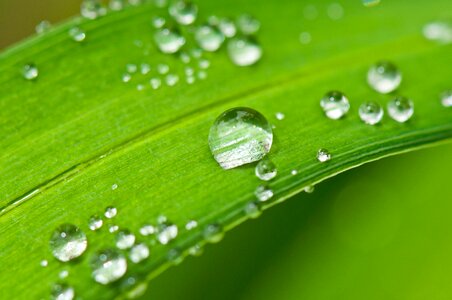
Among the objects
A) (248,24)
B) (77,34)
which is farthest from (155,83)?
(248,24)

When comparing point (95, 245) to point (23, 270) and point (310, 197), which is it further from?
point (310, 197)

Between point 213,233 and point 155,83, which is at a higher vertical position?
point 155,83

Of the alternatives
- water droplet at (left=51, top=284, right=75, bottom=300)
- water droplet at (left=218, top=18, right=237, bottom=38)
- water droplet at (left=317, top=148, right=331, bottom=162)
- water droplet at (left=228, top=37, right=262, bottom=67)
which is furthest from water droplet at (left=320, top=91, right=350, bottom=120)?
water droplet at (left=51, top=284, right=75, bottom=300)

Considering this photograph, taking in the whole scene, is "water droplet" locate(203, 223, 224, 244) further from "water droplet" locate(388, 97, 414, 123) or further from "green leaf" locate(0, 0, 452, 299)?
"water droplet" locate(388, 97, 414, 123)

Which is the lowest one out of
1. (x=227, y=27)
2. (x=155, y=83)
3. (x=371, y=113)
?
(x=371, y=113)

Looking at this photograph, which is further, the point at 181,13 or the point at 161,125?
the point at 181,13

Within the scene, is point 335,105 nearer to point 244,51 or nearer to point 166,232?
point 244,51
